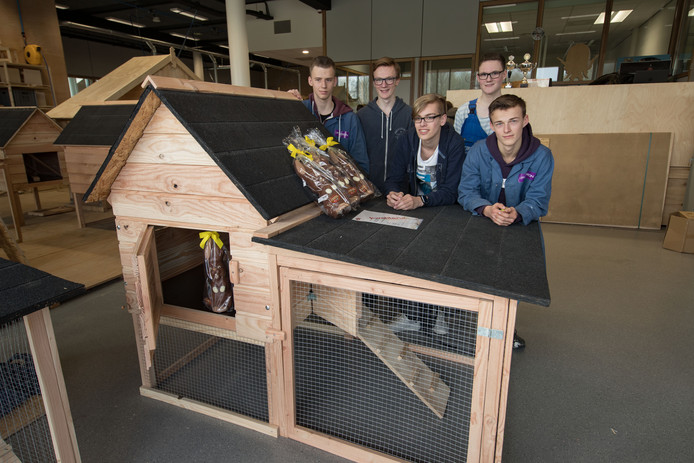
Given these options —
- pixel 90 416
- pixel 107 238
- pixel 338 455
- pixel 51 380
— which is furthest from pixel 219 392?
pixel 107 238

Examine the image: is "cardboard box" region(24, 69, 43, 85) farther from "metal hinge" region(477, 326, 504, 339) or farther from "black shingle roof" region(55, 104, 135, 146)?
"metal hinge" region(477, 326, 504, 339)

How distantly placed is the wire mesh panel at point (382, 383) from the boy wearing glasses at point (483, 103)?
3.55ft

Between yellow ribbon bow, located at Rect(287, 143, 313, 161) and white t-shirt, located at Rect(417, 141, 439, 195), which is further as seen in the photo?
A: white t-shirt, located at Rect(417, 141, 439, 195)

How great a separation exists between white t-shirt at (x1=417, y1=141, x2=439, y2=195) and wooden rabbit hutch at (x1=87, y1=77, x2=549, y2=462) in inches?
8.7

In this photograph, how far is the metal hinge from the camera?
116 cm

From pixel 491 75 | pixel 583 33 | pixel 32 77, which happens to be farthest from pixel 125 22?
pixel 491 75

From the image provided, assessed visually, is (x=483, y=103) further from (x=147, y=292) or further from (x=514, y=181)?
(x=147, y=292)

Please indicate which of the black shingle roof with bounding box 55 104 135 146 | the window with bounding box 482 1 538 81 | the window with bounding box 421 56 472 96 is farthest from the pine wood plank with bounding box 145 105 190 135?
the window with bounding box 421 56 472 96

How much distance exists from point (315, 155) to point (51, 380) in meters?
1.18

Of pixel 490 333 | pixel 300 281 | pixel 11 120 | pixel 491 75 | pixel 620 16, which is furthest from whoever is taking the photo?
pixel 620 16

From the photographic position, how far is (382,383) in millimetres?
1935

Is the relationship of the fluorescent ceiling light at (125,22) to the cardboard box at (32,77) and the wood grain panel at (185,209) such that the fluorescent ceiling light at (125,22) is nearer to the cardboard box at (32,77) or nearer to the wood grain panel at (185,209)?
the cardboard box at (32,77)

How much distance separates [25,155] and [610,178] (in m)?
6.77

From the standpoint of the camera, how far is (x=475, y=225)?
5.31 ft
